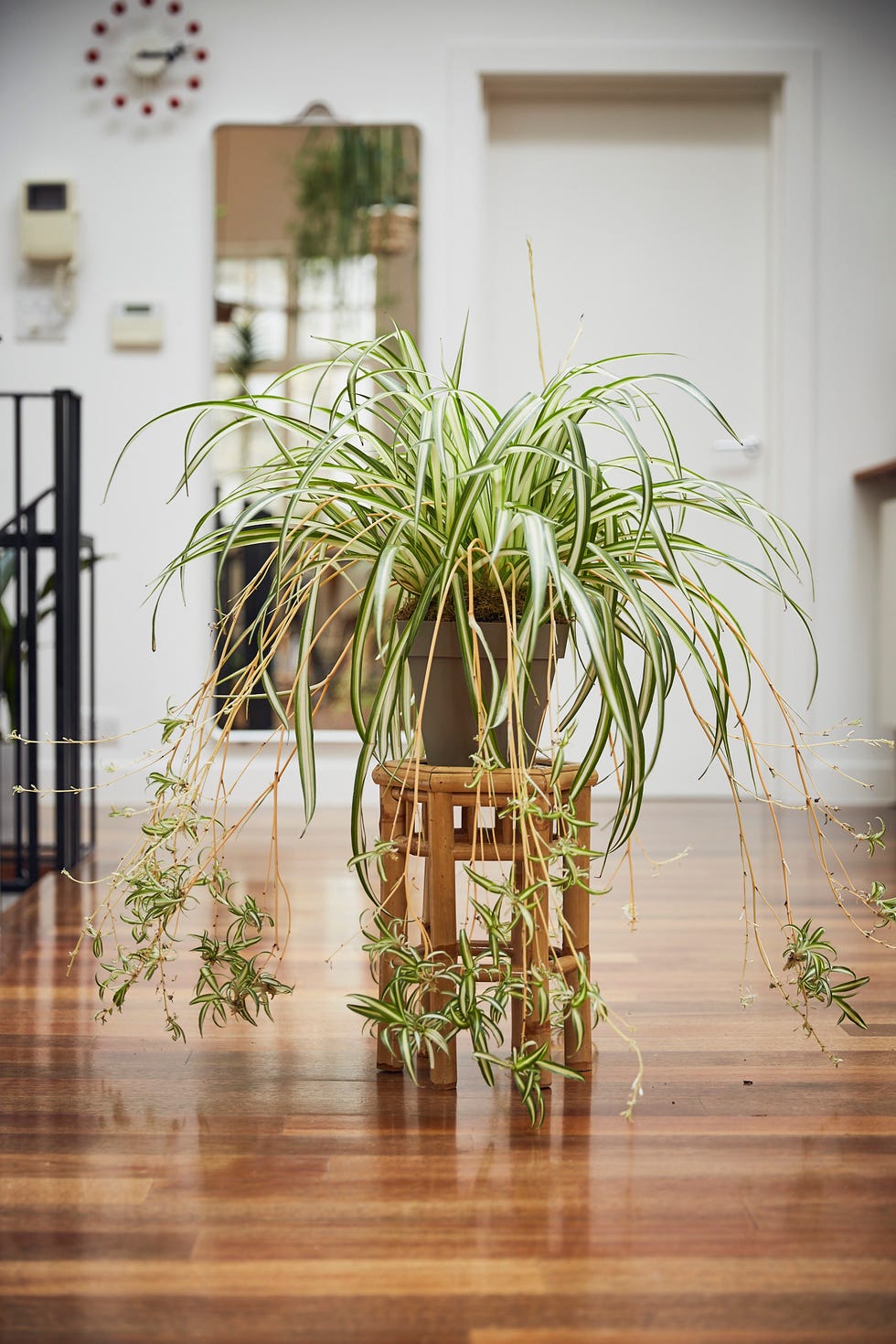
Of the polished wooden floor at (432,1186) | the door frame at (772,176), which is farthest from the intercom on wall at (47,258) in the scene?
the polished wooden floor at (432,1186)

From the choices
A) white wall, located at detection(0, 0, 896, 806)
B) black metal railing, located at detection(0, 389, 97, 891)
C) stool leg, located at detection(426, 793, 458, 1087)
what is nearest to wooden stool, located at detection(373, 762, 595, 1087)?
stool leg, located at detection(426, 793, 458, 1087)

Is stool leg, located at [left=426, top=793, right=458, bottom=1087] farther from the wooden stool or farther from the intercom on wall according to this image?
the intercom on wall

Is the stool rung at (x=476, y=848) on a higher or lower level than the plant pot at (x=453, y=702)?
lower

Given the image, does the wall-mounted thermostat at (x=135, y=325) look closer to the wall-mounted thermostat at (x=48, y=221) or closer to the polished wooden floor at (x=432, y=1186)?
the wall-mounted thermostat at (x=48, y=221)

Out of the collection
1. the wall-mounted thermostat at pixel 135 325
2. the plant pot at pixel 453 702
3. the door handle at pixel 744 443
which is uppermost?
the wall-mounted thermostat at pixel 135 325

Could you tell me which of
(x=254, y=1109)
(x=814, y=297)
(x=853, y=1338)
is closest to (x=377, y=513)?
(x=254, y=1109)

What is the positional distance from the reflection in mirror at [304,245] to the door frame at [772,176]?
5.8 inches

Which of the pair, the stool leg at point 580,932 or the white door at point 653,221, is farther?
the white door at point 653,221

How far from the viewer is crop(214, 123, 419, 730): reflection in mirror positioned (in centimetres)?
353

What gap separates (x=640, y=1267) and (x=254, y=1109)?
1.56 ft

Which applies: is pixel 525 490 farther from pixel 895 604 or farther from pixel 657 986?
pixel 895 604

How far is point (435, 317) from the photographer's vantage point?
11.7 feet

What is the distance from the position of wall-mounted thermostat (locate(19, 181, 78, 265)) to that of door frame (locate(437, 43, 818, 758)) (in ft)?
3.53

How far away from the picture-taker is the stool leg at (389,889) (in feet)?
4.21
